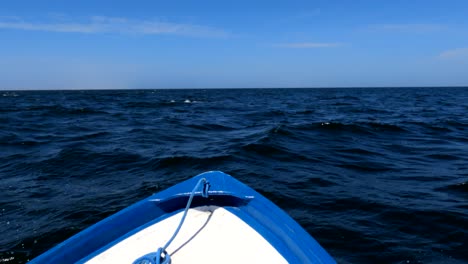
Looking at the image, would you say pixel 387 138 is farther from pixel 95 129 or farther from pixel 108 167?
pixel 95 129

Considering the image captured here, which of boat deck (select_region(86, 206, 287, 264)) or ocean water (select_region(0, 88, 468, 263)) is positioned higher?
boat deck (select_region(86, 206, 287, 264))

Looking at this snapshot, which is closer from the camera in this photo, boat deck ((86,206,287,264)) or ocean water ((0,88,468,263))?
boat deck ((86,206,287,264))

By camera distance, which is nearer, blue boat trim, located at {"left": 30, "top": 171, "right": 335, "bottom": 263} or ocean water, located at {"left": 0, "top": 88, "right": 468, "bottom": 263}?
blue boat trim, located at {"left": 30, "top": 171, "right": 335, "bottom": 263}

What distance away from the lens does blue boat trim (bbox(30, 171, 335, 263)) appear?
2.18 metres

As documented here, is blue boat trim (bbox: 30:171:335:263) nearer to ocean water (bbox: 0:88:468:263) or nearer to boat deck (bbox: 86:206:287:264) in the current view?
boat deck (bbox: 86:206:287:264)

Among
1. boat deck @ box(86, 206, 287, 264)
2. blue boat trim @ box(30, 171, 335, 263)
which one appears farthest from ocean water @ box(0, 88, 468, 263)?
boat deck @ box(86, 206, 287, 264)

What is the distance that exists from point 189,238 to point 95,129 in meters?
11.5

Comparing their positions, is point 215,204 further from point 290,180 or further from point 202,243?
point 290,180

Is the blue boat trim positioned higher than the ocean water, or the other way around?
the blue boat trim

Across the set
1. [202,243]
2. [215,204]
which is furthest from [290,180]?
[202,243]

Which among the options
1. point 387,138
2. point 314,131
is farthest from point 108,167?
point 387,138

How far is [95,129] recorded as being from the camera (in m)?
12.6

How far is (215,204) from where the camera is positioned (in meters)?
2.78

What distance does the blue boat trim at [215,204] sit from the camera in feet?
7.16
